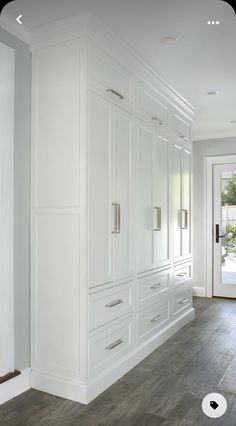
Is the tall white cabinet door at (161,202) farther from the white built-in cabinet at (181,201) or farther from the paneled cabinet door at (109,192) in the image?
the paneled cabinet door at (109,192)

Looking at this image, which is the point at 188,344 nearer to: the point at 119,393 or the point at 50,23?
the point at 119,393

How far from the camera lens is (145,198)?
3.36 meters

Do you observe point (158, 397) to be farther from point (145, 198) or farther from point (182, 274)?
point (182, 274)

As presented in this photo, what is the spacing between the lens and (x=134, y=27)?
254cm

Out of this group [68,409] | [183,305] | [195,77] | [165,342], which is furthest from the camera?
[183,305]

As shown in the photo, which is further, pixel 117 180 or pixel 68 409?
pixel 117 180

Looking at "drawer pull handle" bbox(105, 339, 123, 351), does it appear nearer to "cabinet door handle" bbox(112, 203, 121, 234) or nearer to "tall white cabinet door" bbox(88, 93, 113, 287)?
"tall white cabinet door" bbox(88, 93, 113, 287)

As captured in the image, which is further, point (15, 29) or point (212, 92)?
point (212, 92)

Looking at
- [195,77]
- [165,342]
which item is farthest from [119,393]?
[195,77]

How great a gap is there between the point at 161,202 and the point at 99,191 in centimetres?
126

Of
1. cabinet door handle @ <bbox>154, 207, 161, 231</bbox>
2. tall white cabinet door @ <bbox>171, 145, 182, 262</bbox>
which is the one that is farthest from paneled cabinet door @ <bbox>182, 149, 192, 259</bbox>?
cabinet door handle @ <bbox>154, 207, 161, 231</bbox>

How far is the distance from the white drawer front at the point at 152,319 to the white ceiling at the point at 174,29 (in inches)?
85.0

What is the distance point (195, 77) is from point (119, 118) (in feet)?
3.50

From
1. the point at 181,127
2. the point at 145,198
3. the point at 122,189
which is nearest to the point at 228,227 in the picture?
the point at 181,127
